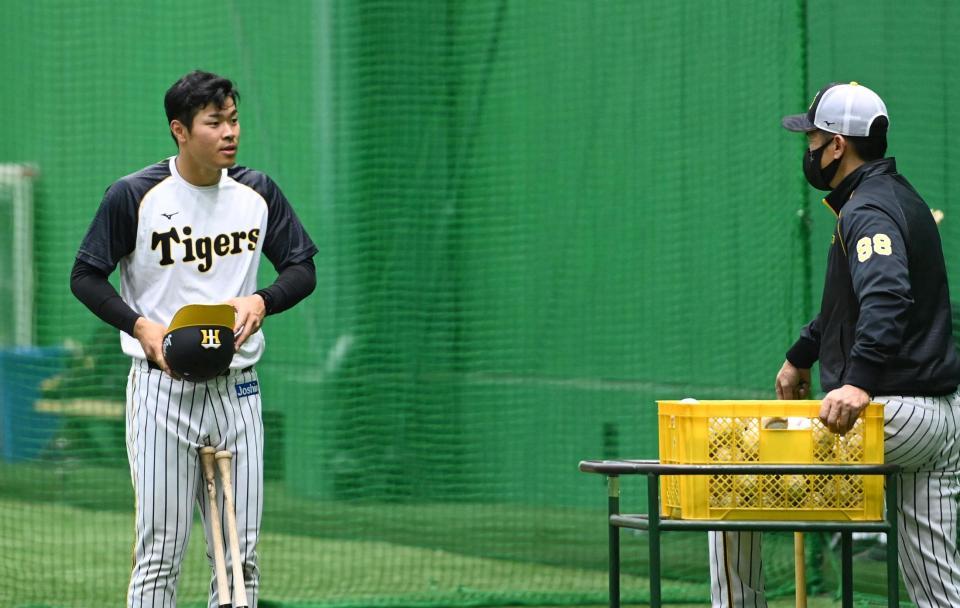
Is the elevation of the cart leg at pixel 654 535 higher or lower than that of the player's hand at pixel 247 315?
lower

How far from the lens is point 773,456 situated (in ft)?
14.6

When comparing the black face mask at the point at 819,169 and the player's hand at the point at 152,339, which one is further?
the black face mask at the point at 819,169

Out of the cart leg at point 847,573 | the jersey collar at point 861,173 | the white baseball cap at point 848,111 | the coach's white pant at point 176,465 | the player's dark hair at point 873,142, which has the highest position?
the white baseball cap at point 848,111

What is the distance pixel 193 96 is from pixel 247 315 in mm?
748

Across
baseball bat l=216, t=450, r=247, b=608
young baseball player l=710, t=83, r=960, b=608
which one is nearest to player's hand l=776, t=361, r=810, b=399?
young baseball player l=710, t=83, r=960, b=608

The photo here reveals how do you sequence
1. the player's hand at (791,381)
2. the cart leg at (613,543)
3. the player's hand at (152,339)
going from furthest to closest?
1. the player's hand at (791,381)
2. the player's hand at (152,339)
3. the cart leg at (613,543)

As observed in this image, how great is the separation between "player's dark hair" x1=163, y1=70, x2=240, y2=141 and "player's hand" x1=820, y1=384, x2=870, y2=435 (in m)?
2.18

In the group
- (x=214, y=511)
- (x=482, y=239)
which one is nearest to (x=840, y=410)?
(x=214, y=511)

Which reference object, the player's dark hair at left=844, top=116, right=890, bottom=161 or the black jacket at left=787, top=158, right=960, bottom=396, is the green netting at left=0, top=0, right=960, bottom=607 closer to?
the player's dark hair at left=844, top=116, right=890, bottom=161

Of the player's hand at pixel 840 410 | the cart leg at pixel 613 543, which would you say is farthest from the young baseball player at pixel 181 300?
the player's hand at pixel 840 410

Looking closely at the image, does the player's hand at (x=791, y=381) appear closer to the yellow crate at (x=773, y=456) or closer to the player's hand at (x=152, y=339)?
the yellow crate at (x=773, y=456)

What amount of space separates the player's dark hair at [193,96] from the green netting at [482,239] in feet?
11.9

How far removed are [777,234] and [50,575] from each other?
14.7 feet

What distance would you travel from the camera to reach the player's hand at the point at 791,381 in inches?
216
